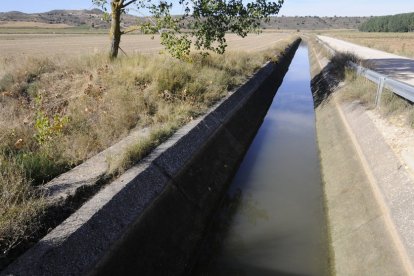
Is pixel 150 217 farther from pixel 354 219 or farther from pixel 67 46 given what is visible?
pixel 67 46

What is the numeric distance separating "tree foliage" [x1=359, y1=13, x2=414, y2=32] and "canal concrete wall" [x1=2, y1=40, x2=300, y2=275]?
156 metres

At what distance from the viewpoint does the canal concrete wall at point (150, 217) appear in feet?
15.1

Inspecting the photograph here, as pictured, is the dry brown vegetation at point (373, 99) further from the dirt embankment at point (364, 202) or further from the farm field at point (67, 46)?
the farm field at point (67, 46)

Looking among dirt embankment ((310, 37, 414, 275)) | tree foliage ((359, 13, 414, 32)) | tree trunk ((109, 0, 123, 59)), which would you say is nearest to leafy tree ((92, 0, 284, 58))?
tree trunk ((109, 0, 123, 59))

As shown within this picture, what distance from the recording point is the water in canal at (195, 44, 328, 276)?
6.83 metres

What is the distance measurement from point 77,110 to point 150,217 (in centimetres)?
456

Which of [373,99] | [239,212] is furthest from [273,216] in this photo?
[373,99]

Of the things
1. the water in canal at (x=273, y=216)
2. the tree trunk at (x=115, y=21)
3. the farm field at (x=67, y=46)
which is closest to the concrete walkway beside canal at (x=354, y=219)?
the water in canal at (x=273, y=216)

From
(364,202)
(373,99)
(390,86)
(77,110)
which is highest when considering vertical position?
(390,86)

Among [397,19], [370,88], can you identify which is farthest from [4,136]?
[397,19]

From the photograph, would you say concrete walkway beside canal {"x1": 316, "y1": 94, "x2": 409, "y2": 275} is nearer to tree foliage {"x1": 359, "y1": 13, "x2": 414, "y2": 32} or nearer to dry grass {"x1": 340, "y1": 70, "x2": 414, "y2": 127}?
dry grass {"x1": 340, "y1": 70, "x2": 414, "y2": 127}

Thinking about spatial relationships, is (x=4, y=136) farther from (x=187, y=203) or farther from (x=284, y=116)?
(x=284, y=116)

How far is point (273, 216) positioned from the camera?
28.1ft

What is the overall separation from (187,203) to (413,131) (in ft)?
16.0
